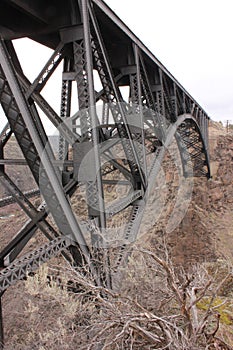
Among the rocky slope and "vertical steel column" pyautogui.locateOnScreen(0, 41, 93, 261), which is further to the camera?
the rocky slope

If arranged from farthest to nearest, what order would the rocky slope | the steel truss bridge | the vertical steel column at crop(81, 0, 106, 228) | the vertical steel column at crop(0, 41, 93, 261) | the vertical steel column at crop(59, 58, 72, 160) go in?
the rocky slope → the vertical steel column at crop(59, 58, 72, 160) → the vertical steel column at crop(81, 0, 106, 228) → the steel truss bridge → the vertical steel column at crop(0, 41, 93, 261)

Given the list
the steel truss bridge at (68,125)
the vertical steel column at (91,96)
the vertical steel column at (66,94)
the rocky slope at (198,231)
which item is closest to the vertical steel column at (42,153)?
the steel truss bridge at (68,125)

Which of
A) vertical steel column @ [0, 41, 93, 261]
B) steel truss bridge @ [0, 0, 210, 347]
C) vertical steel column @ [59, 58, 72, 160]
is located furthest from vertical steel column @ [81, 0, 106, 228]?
vertical steel column @ [59, 58, 72, 160]

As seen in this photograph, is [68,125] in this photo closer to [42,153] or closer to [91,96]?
[91,96]

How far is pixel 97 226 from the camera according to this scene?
522 centimetres

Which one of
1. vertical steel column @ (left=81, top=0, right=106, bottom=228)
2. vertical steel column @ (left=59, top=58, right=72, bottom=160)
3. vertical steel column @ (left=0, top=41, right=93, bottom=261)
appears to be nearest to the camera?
vertical steel column @ (left=0, top=41, right=93, bottom=261)

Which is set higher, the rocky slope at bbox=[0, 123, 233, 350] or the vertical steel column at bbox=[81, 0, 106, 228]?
the vertical steel column at bbox=[81, 0, 106, 228]

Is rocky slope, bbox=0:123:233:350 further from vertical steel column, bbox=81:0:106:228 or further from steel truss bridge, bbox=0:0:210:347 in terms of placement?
vertical steel column, bbox=81:0:106:228

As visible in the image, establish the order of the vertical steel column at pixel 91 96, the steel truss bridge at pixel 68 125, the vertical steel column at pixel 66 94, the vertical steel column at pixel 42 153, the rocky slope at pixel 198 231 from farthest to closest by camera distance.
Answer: the rocky slope at pixel 198 231, the vertical steel column at pixel 66 94, the vertical steel column at pixel 91 96, the steel truss bridge at pixel 68 125, the vertical steel column at pixel 42 153

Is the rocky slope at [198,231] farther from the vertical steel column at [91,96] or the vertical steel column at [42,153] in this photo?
the vertical steel column at [91,96]

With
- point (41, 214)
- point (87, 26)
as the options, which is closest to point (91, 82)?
point (87, 26)

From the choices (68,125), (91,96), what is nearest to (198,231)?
(68,125)

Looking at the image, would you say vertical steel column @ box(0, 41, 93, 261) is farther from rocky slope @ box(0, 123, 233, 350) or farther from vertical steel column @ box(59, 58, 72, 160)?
rocky slope @ box(0, 123, 233, 350)

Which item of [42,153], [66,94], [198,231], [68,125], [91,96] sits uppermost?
[66,94]
